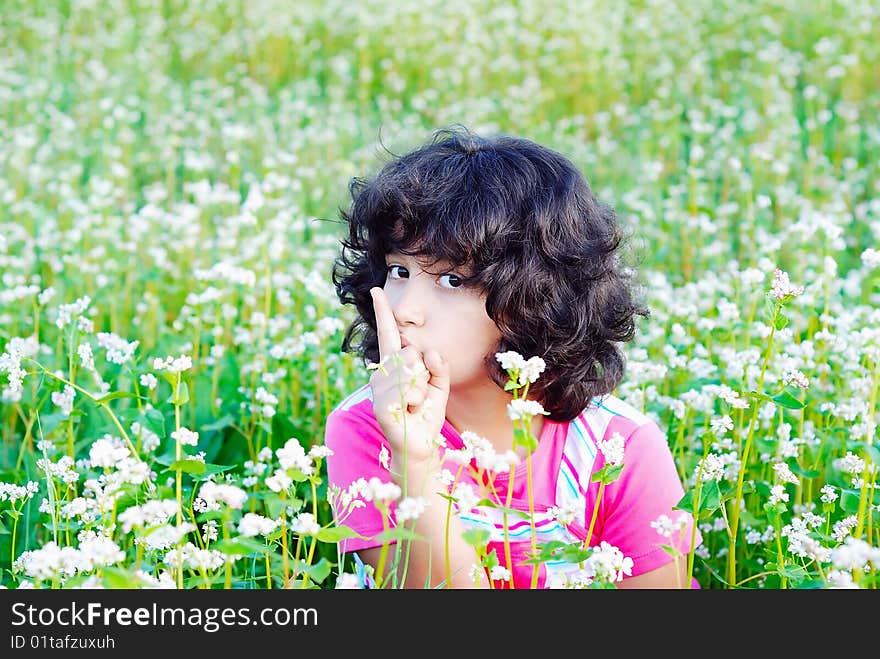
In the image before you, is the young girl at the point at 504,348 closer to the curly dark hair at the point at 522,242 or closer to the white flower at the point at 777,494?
the curly dark hair at the point at 522,242

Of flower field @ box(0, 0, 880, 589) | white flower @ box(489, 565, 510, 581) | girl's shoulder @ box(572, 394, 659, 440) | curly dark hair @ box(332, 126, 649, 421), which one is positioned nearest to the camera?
white flower @ box(489, 565, 510, 581)

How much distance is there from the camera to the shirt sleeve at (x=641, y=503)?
2402 mm

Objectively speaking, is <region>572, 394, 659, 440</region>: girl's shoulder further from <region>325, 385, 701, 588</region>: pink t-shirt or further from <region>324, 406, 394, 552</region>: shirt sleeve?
<region>324, 406, 394, 552</region>: shirt sleeve

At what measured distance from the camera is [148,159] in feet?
18.8

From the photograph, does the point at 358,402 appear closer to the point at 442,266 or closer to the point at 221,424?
the point at 442,266

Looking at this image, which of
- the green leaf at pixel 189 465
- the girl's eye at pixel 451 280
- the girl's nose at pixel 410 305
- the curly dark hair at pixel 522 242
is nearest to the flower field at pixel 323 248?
the green leaf at pixel 189 465

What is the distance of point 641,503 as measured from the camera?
2406mm

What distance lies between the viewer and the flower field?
2143 mm

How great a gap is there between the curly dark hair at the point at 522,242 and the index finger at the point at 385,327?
185 mm

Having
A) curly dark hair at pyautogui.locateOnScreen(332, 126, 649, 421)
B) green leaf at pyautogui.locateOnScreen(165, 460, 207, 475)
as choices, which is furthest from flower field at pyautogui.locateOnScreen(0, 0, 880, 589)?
curly dark hair at pyautogui.locateOnScreen(332, 126, 649, 421)

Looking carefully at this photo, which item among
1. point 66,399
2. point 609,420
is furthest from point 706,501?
point 66,399

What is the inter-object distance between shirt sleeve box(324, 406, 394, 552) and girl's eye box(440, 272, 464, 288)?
0.36 m

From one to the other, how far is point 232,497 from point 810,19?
7.62 metres
